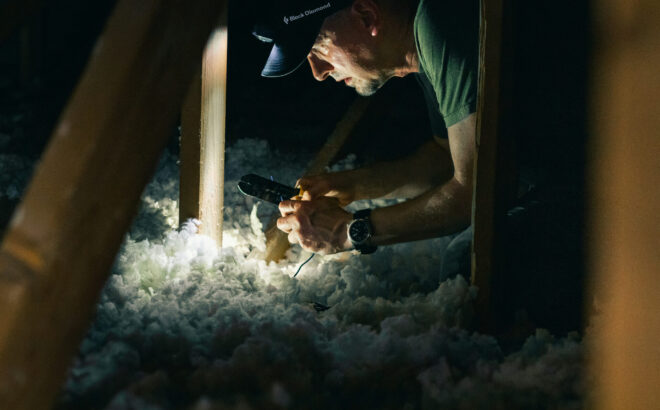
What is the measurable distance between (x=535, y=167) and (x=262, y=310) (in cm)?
98

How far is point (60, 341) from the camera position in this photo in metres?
0.84

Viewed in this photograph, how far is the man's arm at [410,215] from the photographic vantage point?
1.91 metres

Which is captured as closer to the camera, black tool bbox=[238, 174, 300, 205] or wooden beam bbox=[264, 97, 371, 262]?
black tool bbox=[238, 174, 300, 205]

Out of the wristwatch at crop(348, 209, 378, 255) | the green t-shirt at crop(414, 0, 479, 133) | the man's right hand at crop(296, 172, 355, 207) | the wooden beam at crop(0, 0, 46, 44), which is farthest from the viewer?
the man's right hand at crop(296, 172, 355, 207)

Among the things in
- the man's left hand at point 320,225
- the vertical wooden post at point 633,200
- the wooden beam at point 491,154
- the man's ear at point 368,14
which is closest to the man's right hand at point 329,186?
the man's left hand at point 320,225

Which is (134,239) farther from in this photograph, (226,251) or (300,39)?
(300,39)

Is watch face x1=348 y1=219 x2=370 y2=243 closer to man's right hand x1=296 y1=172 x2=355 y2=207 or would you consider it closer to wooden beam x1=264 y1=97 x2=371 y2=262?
man's right hand x1=296 y1=172 x2=355 y2=207

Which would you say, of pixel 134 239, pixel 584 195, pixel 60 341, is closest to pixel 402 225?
pixel 584 195

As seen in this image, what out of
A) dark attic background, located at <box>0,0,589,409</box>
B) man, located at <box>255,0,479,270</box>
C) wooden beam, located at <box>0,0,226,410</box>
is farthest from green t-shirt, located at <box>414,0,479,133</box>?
wooden beam, located at <box>0,0,226,410</box>

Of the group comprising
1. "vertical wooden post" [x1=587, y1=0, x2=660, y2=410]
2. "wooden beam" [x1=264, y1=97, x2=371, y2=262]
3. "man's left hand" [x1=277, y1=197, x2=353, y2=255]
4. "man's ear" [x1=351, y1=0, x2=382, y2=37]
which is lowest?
"man's left hand" [x1=277, y1=197, x2=353, y2=255]

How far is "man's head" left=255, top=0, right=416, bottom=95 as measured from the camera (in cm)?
218

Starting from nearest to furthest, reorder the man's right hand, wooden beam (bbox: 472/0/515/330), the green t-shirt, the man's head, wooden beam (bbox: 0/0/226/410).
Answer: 1. wooden beam (bbox: 0/0/226/410)
2. wooden beam (bbox: 472/0/515/330)
3. the green t-shirt
4. the man's head
5. the man's right hand

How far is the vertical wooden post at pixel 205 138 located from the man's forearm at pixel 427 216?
0.62 meters

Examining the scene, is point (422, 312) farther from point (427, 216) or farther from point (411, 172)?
point (411, 172)
